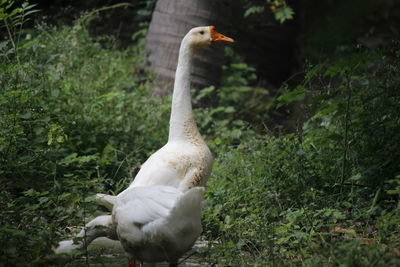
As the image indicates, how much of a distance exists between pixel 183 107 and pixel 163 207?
1813 millimetres

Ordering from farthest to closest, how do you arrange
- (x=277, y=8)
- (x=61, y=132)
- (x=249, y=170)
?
(x=277, y=8) < (x=249, y=170) < (x=61, y=132)

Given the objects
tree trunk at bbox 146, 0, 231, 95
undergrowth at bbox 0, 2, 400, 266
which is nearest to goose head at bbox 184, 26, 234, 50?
undergrowth at bbox 0, 2, 400, 266

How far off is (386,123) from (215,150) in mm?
2616

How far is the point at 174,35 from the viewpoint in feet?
27.3

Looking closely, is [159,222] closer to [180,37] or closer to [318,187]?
[318,187]

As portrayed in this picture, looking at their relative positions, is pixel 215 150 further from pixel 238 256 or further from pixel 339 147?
pixel 238 256

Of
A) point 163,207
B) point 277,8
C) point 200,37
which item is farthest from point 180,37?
point 163,207

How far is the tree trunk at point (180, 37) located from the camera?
8.04m

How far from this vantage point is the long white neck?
4910 mm

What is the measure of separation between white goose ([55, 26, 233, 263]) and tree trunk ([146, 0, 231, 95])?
11.2ft

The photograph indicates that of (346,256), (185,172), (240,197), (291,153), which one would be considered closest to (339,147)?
(291,153)

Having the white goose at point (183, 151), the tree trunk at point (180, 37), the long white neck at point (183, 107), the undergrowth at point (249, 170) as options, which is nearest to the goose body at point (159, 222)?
the undergrowth at point (249, 170)

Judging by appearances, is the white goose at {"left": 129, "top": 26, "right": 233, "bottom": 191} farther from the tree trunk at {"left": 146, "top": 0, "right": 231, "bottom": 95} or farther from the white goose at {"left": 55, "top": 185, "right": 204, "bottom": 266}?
the tree trunk at {"left": 146, "top": 0, "right": 231, "bottom": 95}

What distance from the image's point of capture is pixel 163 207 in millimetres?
3330
